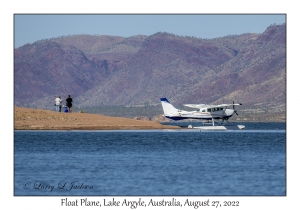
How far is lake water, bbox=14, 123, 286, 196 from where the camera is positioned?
97.6ft

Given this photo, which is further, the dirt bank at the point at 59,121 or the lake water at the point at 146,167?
the dirt bank at the point at 59,121

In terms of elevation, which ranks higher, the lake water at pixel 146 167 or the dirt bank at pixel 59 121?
the dirt bank at pixel 59 121

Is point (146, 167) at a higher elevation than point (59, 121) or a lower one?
lower

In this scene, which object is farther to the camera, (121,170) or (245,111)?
(245,111)

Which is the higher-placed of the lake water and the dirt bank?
the dirt bank

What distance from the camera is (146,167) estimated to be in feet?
124

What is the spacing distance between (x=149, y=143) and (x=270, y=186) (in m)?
27.3

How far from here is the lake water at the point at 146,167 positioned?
2973 cm

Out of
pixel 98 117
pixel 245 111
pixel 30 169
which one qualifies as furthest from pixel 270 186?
pixel 245 111

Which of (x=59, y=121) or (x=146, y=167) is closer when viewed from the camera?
(x=146, y=167)
